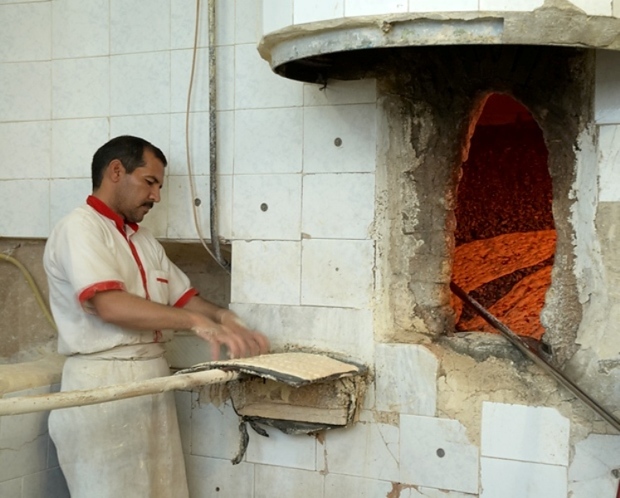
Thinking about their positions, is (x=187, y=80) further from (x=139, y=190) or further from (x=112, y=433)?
(x=112, y=433)

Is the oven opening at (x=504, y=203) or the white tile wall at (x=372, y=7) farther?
the oven opening at (x=504, y=203)

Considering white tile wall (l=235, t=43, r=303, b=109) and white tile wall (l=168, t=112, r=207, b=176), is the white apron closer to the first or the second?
white tile wall (l=168, t=112, r=207, b=176)

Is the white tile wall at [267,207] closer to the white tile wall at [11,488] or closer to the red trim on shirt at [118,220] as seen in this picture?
the red trim on shirt at [118,220]

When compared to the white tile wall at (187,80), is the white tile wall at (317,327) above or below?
below

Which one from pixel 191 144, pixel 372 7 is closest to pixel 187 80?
pixel 191 144

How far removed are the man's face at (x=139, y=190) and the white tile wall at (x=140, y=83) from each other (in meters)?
0.46

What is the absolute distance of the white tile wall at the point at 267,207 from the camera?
3.66m

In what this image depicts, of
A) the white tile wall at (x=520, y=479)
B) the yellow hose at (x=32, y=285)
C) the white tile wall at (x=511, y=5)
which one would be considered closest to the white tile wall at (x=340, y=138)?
the white tile wall at (x=511, y=5)

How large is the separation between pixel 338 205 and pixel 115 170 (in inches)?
35.9

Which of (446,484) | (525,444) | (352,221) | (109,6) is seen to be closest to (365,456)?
(446,484)

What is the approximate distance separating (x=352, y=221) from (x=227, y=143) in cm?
68

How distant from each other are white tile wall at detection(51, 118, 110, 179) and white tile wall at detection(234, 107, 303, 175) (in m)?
0.69

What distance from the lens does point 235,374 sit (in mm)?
3133

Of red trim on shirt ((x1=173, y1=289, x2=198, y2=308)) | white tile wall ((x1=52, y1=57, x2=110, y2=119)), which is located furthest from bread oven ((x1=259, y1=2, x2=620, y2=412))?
white tile wall ((x1=52, y1=57, x2=110, y2=119))
